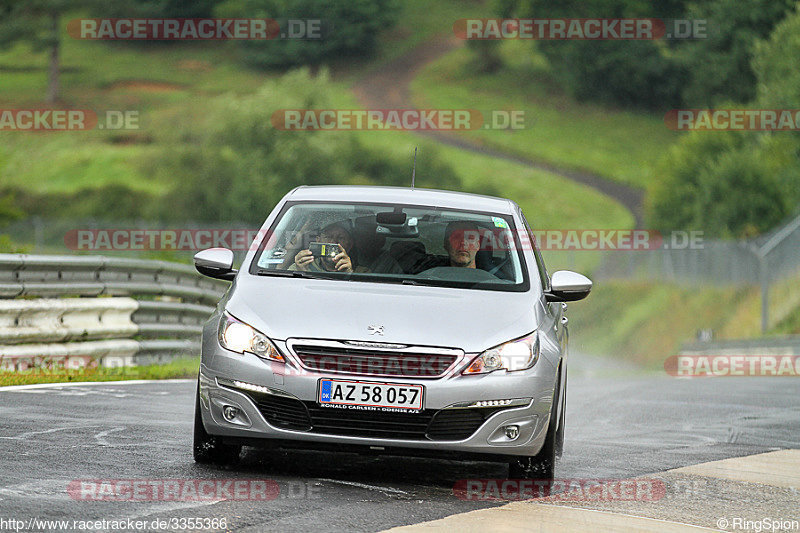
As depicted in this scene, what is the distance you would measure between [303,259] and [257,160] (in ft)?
218

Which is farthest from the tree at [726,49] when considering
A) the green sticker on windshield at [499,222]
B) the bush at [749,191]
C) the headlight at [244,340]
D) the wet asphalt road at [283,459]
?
the headlight at [244,340]

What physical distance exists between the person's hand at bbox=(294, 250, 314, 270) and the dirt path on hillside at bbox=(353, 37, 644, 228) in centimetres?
7772

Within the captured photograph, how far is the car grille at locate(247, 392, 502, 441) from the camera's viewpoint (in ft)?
24.0

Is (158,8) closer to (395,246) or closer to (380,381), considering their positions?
(395,246)

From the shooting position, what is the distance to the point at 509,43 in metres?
132

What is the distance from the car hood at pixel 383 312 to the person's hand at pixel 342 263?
15.1 inches

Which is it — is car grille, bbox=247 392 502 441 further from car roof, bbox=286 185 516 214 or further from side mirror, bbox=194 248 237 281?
car roof, bbox=286 185 516 214

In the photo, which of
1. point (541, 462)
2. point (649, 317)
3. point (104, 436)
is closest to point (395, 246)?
point (541, 462)

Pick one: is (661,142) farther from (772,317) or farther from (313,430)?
(313,430)

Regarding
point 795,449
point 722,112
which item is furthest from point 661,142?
point 795,449

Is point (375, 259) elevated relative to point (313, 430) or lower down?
elevated

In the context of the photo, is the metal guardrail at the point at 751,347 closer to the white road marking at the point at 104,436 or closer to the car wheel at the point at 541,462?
the white road marking at the point at 104,436

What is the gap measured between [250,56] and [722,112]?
64101mm

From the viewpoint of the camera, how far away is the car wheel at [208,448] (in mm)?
7766
